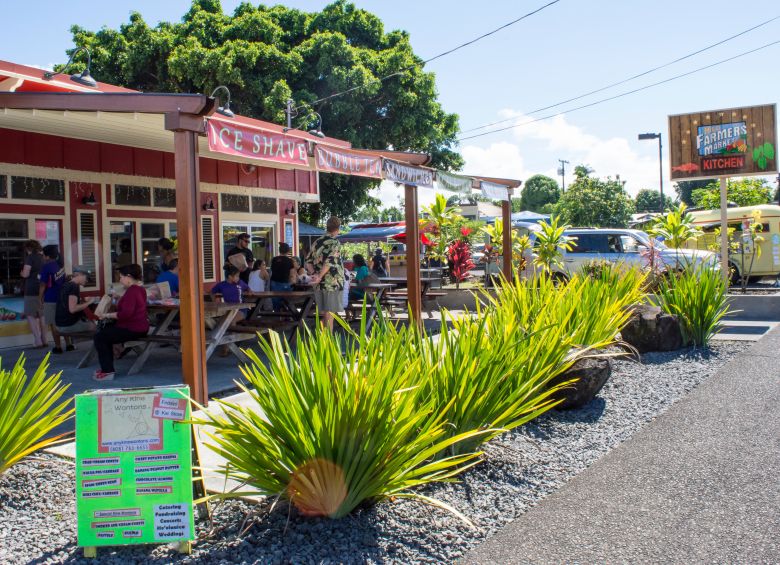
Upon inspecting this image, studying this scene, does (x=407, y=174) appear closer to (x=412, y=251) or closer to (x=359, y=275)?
(x=412, y=251)

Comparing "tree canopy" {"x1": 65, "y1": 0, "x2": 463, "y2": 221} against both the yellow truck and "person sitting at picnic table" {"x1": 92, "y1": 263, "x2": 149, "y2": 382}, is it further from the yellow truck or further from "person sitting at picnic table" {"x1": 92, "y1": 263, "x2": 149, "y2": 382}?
"person sitting at picnic table" {"x1": 92, "y1": 263, "x2": 149, "y2": 382}

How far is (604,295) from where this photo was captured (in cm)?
761

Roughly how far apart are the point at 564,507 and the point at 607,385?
3.09 m

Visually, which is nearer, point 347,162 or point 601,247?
point 347,162

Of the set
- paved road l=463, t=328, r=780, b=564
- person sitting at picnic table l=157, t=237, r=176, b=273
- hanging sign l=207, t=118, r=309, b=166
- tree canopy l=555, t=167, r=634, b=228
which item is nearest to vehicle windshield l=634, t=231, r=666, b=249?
person sitting at picnic table l=157, t=237, r=176, b=273

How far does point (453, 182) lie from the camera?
11109 millimetres

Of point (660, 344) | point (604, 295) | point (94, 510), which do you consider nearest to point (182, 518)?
point (94, 510)

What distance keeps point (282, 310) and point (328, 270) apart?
2865 mm

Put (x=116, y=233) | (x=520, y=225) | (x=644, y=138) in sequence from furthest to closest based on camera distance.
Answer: (x=644, y=138) → (x=520, y=225) → (x=116, y=233)

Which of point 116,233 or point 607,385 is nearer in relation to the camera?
point 607,385

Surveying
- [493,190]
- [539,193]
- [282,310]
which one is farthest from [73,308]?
[539,193]

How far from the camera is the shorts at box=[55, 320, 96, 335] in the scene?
8.52m

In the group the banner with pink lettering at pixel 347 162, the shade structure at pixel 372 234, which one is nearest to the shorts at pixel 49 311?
the banner with pink lettering at pixel 347 162

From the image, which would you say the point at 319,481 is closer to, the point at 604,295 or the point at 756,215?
the point at 604,295
